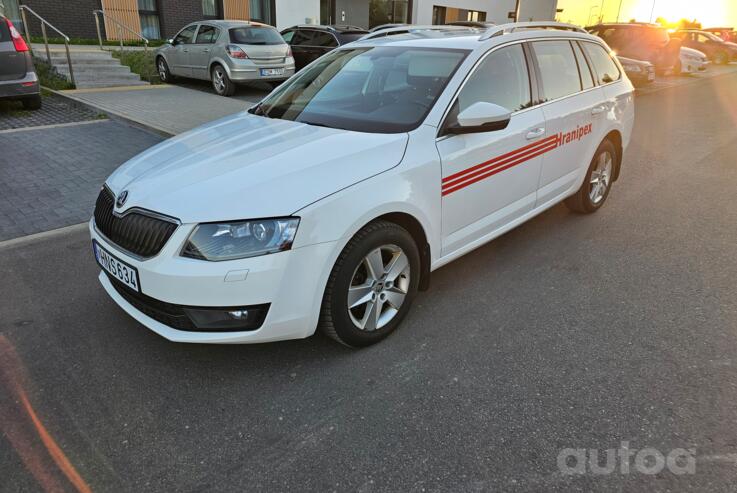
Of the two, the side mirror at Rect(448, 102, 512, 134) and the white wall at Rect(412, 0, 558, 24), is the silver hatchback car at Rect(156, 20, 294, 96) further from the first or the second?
the white wall at Rect(412, 0, 558, 24)

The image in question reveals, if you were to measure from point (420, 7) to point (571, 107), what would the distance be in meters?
23.1

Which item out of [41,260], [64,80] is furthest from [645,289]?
[64,80]

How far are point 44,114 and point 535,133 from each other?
29.2ft

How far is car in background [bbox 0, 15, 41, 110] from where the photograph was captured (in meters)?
8.46

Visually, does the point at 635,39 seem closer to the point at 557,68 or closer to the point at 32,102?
the point at 557,68

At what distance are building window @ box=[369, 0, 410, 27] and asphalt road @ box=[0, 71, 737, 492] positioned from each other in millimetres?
24263

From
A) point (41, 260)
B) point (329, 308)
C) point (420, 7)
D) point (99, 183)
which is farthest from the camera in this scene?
point (420, 7)

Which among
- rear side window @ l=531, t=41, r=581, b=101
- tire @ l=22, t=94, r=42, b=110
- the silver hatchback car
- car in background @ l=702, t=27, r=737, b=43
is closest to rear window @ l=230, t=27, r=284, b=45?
the silver hatchback car

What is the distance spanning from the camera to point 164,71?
13.8 meters

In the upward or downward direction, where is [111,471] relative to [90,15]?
downward

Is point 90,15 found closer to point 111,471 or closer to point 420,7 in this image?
point 420,7

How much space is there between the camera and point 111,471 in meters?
2.25

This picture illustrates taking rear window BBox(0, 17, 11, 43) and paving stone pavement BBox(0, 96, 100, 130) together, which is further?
paving stone pavement BBox(0, 96, 100, 130)

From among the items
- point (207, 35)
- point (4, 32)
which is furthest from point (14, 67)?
point (207, 35)
